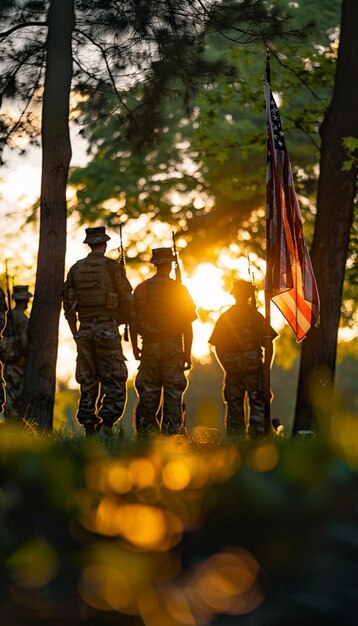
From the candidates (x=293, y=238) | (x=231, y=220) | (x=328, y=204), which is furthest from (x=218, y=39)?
(x=293, y=238)

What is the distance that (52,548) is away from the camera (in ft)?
12.4

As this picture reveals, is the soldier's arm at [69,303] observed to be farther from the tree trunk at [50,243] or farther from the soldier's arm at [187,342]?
the soldier's arm at [187,342]

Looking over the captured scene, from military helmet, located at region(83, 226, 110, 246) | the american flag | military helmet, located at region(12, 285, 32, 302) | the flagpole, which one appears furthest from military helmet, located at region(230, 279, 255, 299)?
the flagpole

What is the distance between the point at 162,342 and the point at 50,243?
5.29 ft

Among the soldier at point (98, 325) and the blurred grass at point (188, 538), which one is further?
the soldier at point (98, 325)

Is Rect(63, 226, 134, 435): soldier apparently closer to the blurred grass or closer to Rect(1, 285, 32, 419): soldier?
Rect(1, 285, 32, 419): soldier

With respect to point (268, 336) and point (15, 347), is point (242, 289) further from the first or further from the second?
point (268, 336)

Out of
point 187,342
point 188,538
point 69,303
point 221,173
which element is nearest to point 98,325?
point 69,303

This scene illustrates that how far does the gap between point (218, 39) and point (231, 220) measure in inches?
228

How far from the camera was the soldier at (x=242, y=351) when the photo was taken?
1398cm

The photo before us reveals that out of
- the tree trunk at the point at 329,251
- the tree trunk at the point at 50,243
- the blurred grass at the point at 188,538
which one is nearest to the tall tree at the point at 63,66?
the tree trunk at the point at 50,243

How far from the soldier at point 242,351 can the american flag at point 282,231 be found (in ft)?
11.8

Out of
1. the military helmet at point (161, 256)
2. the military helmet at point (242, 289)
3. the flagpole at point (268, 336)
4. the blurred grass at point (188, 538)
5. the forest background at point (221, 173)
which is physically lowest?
the blurred grass at point (188, 538)

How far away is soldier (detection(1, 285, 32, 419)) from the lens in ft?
49.4
